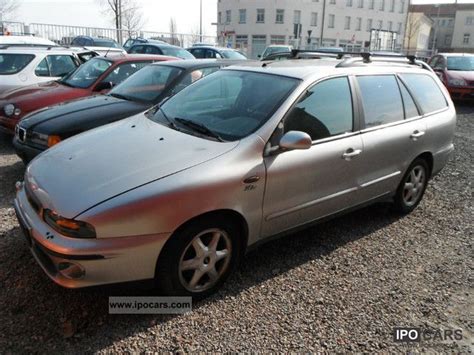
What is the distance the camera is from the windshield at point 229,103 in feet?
10.9

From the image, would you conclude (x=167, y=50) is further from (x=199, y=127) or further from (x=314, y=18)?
(x=314, y=18)

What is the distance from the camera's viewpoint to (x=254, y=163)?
3045mm

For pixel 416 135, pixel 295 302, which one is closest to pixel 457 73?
pixel 416 135

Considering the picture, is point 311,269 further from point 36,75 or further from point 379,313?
point 36,75

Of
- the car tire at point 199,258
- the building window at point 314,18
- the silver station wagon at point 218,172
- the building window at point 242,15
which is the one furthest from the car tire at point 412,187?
the building window at point 314,18

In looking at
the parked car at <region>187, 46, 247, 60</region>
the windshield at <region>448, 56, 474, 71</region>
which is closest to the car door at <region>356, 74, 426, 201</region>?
the windshield at <region>448, 56, 474, 71</region>

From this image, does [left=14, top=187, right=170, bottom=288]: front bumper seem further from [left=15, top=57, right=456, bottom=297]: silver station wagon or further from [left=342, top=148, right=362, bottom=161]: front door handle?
[left=342, top=148, right=362, bottom=161]: front door handle

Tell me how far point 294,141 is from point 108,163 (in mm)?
1310

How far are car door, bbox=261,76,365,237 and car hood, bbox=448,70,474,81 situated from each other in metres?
11.7

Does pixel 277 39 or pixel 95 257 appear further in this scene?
pixel 277 39

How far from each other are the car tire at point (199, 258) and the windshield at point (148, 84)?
3.28m

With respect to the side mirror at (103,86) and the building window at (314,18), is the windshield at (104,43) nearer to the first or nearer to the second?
the side mirror at (103,86)

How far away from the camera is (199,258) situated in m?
2.93

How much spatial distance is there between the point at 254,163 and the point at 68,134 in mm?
2724
